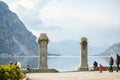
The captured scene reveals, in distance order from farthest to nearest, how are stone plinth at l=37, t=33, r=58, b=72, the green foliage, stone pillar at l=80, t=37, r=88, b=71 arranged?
stone pillar at l=80, t=37, r=88, b=71, stone plinth at l=37, t=33, r=58, b=72, the green foliage

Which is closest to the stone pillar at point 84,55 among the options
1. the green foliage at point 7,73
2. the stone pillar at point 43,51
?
the stone pillar at point 43,51

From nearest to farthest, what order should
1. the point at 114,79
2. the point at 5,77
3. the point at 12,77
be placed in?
the point at 5,77
the point at 12,77
the point at 114,79

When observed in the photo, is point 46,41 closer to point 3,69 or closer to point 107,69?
point 107,69

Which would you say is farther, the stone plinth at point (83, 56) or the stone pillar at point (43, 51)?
the stone plinth at point (83, 56)

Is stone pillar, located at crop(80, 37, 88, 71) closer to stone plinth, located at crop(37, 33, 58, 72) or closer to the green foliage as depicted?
stone plinth, located at crop(37, 33, 58, 72)

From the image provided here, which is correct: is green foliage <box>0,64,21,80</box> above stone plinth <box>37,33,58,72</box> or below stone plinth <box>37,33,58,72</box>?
below

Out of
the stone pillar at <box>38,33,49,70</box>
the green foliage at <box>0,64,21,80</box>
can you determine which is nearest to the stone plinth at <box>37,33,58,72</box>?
the stone pillar at <box>38,33,49,70</box>

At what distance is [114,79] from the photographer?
88.3 ft

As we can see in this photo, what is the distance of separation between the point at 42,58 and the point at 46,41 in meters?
1.65

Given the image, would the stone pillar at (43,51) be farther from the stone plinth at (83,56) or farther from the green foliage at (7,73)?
the green foliage at (7,73)

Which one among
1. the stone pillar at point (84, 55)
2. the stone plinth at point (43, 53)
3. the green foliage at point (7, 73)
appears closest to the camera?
the green foliage at point (7, 73)

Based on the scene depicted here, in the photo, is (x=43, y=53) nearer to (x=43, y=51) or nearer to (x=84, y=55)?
(x=43, y=51)

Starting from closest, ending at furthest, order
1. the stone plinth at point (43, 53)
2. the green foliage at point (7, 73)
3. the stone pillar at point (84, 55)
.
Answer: the green foliage at point (7, 73) → the stone plinth at point (43, 53) → the stone pillar at point (84, 55)

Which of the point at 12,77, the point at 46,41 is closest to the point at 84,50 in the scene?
the point at 46,41
